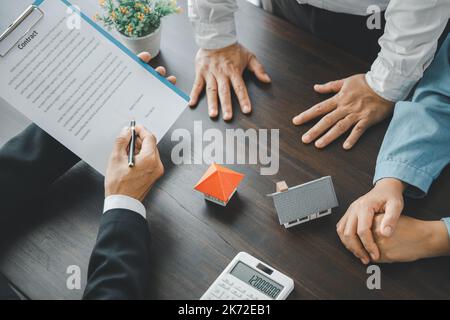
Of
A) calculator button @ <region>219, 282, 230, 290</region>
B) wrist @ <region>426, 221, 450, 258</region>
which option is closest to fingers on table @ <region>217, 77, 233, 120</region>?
calculator button @ <region>219, 282, 230, 290</region>

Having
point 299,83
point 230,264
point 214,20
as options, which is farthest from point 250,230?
point 214,20

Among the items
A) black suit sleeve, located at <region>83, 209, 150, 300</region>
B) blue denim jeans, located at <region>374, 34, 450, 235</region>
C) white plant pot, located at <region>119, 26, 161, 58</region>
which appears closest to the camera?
black suit sleeve, located at <region>83, 209, 150, 300</region>

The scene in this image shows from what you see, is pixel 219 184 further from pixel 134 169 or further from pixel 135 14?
pixel 135 14

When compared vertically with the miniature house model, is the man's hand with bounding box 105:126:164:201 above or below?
above

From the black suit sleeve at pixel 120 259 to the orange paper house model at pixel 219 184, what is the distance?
0.15 meters

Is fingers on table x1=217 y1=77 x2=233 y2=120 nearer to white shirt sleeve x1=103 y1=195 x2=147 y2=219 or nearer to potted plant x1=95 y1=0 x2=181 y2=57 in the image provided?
potted plant x1=95 y1=0 x2=181 y2=57

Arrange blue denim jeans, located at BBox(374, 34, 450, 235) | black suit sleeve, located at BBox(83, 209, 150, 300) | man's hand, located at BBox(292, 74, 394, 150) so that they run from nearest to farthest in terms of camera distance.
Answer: black suit sleeve, located at BBox(83, 209, 150, 300)
blue denim jeans, located at BBox(374, 34, 450, 235)
man's hand, located at BBox(292, 74, 394, 150)

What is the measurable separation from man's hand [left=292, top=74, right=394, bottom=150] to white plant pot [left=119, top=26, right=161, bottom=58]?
0.45 metres

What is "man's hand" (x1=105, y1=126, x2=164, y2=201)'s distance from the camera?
1.01 metres

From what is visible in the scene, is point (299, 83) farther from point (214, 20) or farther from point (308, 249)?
point (308, 249)

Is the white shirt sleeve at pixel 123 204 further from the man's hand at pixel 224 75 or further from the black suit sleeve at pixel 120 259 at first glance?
the man's hand at pixel 224 75

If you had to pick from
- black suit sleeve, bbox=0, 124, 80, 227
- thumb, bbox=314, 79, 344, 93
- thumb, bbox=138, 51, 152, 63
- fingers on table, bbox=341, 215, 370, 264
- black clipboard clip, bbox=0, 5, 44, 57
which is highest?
black clipboard clip, bbox=0, 5, 44, 57

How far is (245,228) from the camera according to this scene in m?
0.99
